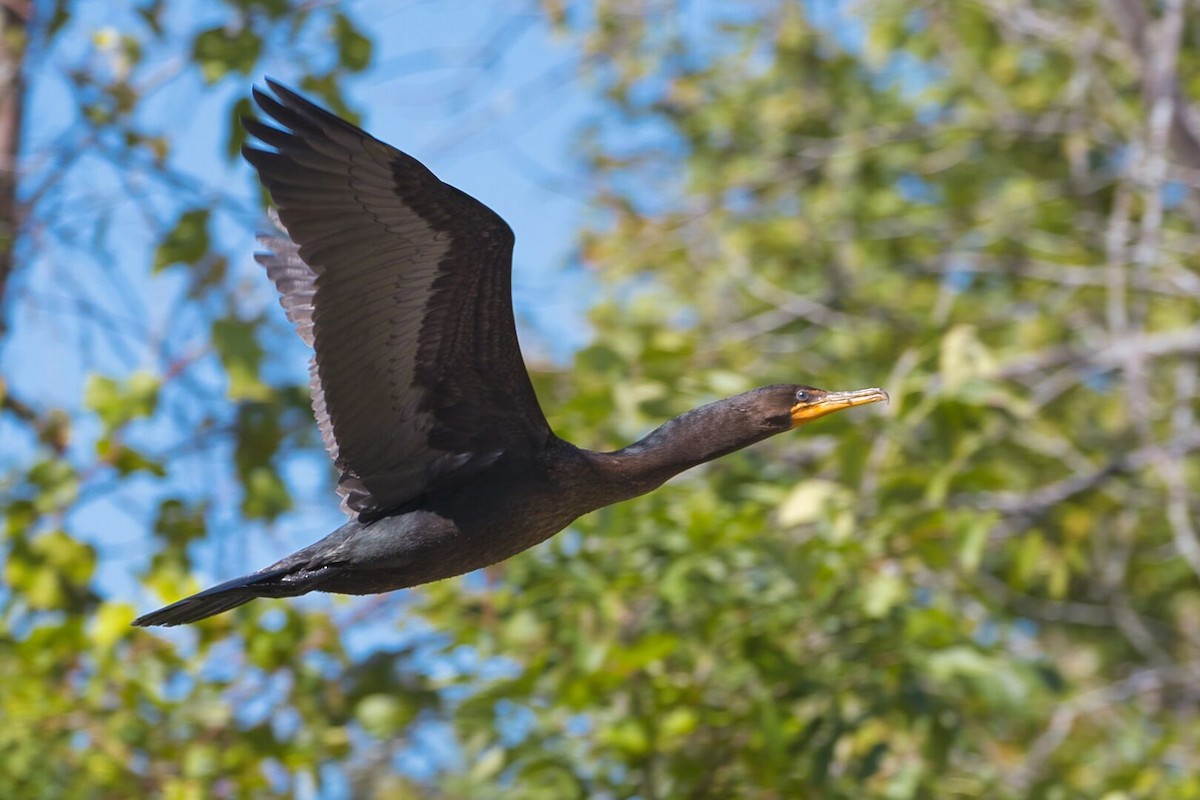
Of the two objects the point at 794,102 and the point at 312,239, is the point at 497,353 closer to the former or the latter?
the point at 312,239

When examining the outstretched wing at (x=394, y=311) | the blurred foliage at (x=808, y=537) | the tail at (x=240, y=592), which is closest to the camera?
the outstretched wing at (x=394, y=311)

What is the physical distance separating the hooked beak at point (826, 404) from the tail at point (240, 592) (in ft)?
3.35

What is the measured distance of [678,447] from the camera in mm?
3471

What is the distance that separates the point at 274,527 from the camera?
5246 mm

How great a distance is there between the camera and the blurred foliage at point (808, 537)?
14.8 feet

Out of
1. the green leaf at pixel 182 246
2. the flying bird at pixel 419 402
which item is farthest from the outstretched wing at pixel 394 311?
the green leaf at pixel 182 246

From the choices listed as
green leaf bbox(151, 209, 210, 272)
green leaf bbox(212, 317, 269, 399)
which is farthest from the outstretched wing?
green leaf bbox(151, 209, 210, 272)

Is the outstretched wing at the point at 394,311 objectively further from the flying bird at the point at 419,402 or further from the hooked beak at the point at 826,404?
the hooked beak at the point at 826,404

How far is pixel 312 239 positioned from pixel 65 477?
220 cm

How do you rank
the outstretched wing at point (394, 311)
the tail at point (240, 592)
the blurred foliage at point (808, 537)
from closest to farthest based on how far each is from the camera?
the outstretched wing at point (394, 311) < the tail at point (240, 592) < the blurred foliage at point (808, 537)

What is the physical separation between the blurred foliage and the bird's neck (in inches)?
35.7

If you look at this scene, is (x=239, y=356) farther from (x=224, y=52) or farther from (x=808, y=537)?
(x=808, y=537)

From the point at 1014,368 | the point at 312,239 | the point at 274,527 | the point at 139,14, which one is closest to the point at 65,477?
the point at 274,527

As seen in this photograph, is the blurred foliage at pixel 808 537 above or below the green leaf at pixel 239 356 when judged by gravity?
below
